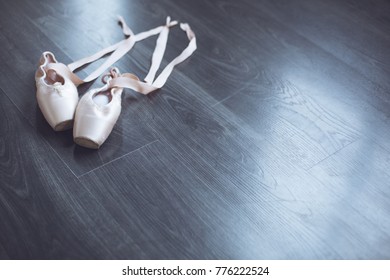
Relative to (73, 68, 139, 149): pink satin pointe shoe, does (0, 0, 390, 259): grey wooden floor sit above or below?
below

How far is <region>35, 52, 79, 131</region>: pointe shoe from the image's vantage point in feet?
4.33

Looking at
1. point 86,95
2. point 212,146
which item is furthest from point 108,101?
point 212,146

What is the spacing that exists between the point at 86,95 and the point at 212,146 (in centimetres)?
37

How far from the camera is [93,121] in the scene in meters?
1.28

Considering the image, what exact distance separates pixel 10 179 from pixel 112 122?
29 cm

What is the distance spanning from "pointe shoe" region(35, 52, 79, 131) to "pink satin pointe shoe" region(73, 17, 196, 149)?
33mm

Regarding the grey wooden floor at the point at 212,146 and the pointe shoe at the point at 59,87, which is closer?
the grey wooden floor at the point at 212,146

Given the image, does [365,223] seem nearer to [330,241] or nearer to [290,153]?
[330,241]

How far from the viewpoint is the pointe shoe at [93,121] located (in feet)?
4.18

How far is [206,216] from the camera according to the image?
3.84 ft

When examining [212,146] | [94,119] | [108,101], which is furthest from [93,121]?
[212,146]

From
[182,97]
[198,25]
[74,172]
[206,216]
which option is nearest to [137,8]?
[198,25]

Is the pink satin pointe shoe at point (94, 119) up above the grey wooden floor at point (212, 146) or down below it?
above

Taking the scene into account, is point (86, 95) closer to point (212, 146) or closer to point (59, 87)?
point (59, 87)
